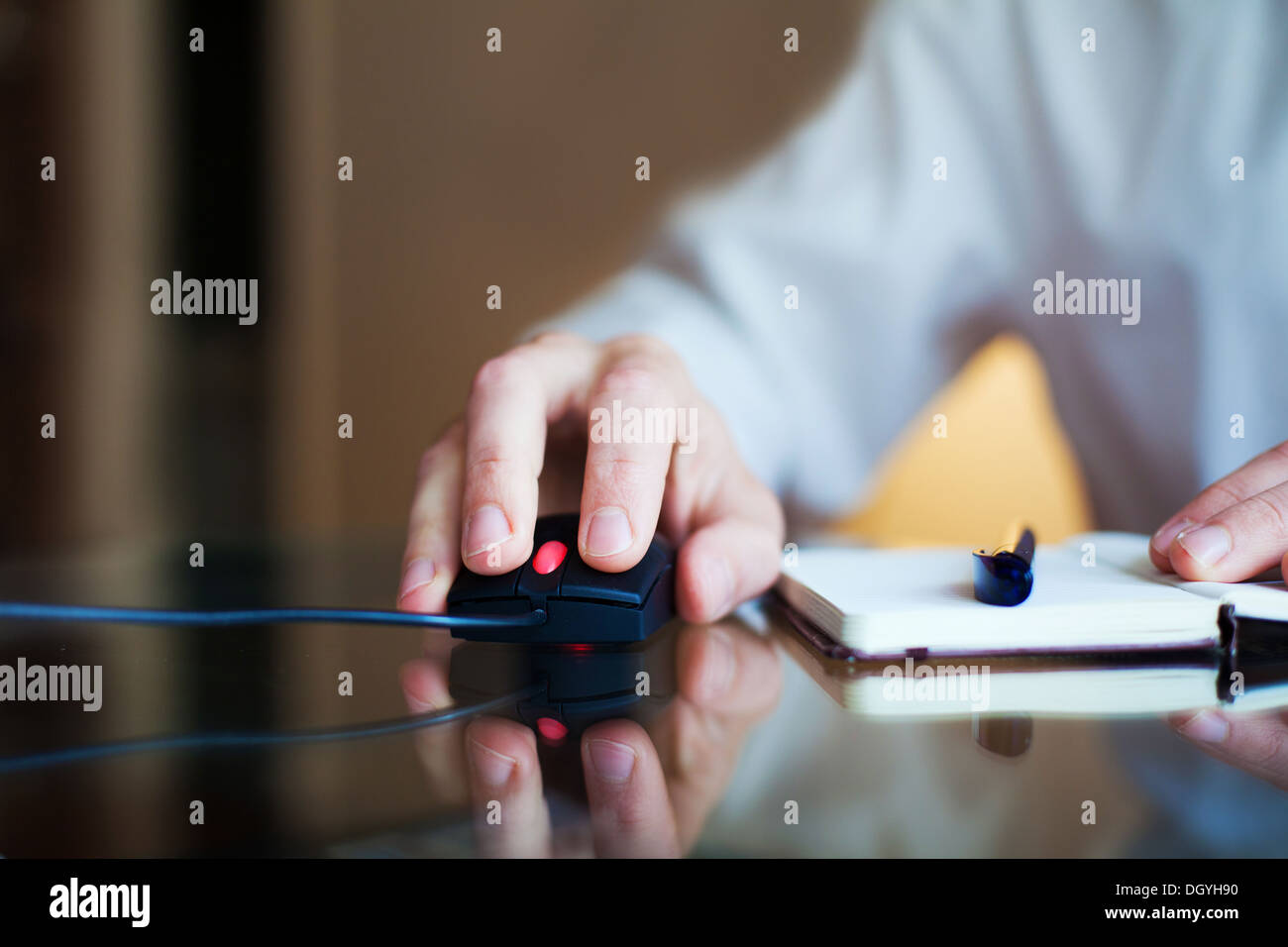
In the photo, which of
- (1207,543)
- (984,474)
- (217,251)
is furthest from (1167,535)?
(217,251)

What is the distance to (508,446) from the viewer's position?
1.58 feet

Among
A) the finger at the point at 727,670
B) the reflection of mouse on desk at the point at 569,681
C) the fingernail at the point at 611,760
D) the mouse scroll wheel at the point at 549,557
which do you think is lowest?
the finger at the point at 727,670

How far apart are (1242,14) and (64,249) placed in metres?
2.31

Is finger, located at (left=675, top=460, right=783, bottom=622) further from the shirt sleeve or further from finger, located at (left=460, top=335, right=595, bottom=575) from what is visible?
the shirt sleeve

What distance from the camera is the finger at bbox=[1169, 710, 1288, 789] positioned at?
26 cm

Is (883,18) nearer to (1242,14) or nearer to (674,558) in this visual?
(1242,14)

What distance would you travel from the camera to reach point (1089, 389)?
108 centimetres

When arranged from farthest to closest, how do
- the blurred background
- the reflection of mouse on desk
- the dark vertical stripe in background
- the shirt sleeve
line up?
the dark vertical stripe in background, the blurred background, the shirt sleeve, the reflection of mouse on desk

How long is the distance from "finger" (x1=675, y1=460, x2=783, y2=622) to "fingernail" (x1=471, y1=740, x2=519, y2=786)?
0.21 meters

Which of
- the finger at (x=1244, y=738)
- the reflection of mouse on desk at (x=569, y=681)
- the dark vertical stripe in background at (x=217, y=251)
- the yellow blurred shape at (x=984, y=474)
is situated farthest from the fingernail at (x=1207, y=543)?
the dark vertical stripe in background at (x=217, y=251)

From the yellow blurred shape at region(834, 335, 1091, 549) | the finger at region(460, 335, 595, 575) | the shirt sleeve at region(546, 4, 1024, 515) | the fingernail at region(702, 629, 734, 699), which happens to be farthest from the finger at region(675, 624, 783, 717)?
the yellow blurred shape at region(834, 335, 1091, 549)

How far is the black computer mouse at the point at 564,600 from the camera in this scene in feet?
1.35

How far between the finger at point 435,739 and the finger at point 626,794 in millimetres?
38

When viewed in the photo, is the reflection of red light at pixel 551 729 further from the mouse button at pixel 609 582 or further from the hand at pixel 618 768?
the mouse button at pixel 609 582
